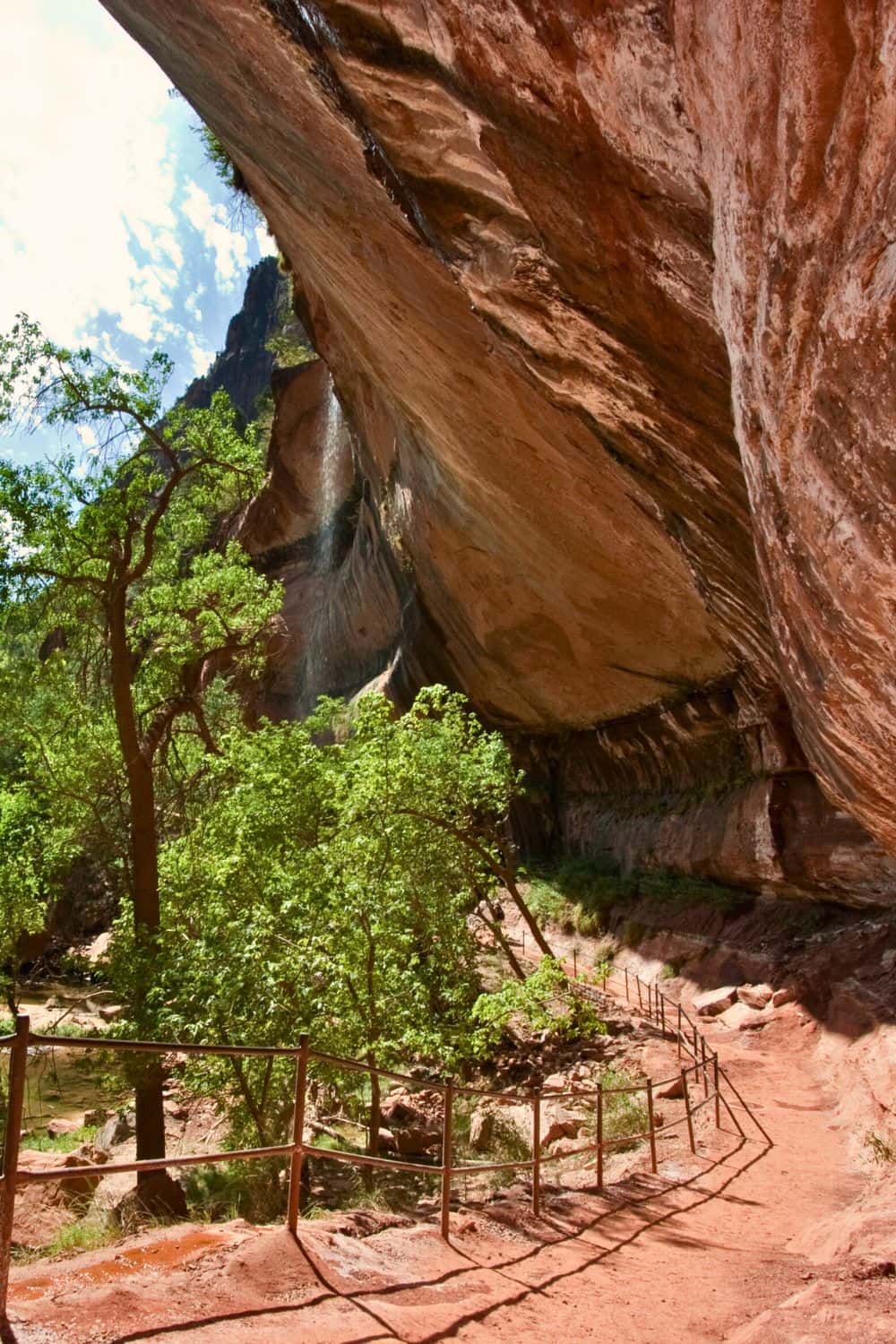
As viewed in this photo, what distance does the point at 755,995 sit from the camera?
54.9 ft

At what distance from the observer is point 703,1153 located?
422 inches

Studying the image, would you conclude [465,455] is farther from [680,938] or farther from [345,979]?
[680,938]

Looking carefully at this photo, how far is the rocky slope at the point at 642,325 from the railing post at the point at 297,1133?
11.3 ft

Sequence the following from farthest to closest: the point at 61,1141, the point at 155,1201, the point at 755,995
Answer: the point at 755,995 < the point at 61,1141 < the point at 155,1201

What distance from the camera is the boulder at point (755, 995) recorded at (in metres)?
16.5

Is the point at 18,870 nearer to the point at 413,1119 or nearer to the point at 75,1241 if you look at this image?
the point at 413,1119

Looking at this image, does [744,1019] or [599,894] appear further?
[599,894]

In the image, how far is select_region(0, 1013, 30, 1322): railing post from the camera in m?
3.24

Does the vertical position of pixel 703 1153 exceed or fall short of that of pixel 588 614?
it falls short

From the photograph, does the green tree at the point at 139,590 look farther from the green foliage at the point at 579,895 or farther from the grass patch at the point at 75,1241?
the green foliage at the point at 579,895

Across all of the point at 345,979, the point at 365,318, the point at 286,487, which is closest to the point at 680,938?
the point at 345,979

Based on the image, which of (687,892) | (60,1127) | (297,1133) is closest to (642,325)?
(297,1133)

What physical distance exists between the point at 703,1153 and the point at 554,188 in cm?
989

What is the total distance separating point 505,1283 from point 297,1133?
6.08ft
